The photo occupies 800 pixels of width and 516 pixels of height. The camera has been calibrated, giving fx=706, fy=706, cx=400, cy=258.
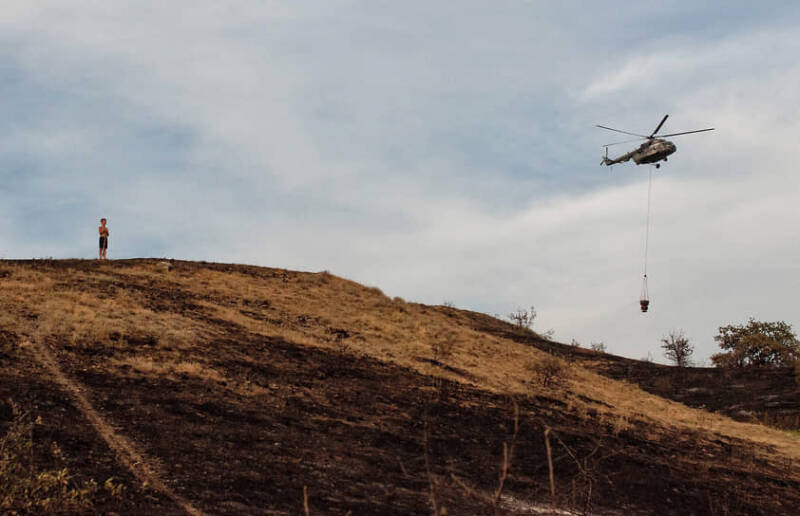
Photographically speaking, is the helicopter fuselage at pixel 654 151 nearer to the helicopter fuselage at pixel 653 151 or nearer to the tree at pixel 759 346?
the helicopter fuselage at pixel 653 151

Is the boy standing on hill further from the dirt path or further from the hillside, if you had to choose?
the dirt path

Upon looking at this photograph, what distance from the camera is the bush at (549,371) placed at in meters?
25.8

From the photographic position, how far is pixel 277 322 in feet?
83.3

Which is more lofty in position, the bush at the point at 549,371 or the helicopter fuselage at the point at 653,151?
the helicopter fuselage at the point at 653,151

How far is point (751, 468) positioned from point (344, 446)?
1116 centimetres

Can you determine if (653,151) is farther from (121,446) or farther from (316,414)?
(121,446)

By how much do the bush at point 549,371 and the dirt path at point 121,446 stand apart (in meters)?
15.6

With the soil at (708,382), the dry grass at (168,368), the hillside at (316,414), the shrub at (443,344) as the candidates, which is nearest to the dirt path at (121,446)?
the hillside at (316,414)

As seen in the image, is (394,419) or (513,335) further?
(513,335)

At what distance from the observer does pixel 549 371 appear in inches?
1057

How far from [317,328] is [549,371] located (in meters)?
8.94

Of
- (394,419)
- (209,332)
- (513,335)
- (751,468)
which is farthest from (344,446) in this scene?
(513,335)

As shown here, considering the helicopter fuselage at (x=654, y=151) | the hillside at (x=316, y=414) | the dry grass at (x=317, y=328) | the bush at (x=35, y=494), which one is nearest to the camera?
the bush at (x=35, y=494)

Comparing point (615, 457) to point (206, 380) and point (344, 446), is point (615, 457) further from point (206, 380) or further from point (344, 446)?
point (206, 380)
